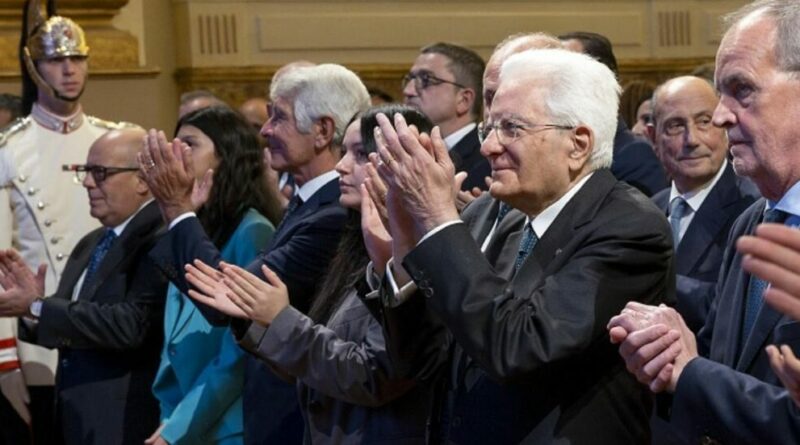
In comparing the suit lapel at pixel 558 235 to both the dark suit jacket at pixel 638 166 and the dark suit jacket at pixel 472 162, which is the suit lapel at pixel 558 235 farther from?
the dark suit jacket at pixel 638 166

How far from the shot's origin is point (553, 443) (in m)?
2.44

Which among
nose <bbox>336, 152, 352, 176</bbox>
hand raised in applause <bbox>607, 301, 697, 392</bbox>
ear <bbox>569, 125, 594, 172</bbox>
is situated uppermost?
ear <bbox>569, 125, 594, 172</bbox>

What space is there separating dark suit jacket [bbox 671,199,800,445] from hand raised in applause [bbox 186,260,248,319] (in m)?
1.27

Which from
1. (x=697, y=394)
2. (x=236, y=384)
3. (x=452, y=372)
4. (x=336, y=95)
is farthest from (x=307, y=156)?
(x=697, y=394)

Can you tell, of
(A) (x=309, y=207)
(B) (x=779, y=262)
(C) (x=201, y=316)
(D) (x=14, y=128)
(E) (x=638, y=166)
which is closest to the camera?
(B) (x=779, y=262)

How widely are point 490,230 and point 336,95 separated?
1194mm

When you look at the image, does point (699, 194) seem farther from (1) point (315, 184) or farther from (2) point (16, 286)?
(2) point (16, 286)

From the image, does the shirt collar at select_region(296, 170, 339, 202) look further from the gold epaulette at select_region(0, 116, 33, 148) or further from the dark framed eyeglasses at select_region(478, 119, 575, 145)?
the gold epaulette at select_region(0, 116, 33, 148)

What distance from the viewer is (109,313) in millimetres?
4156

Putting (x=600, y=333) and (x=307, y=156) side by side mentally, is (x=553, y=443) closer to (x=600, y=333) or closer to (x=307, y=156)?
(x=600, y=333)

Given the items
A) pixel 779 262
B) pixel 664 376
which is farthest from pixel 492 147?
pixel 779 262

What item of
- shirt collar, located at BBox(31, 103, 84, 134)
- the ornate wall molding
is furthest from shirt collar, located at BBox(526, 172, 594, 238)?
the ornate wall molding

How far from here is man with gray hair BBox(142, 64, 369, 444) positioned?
368 cm

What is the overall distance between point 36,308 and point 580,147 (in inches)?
88.9
